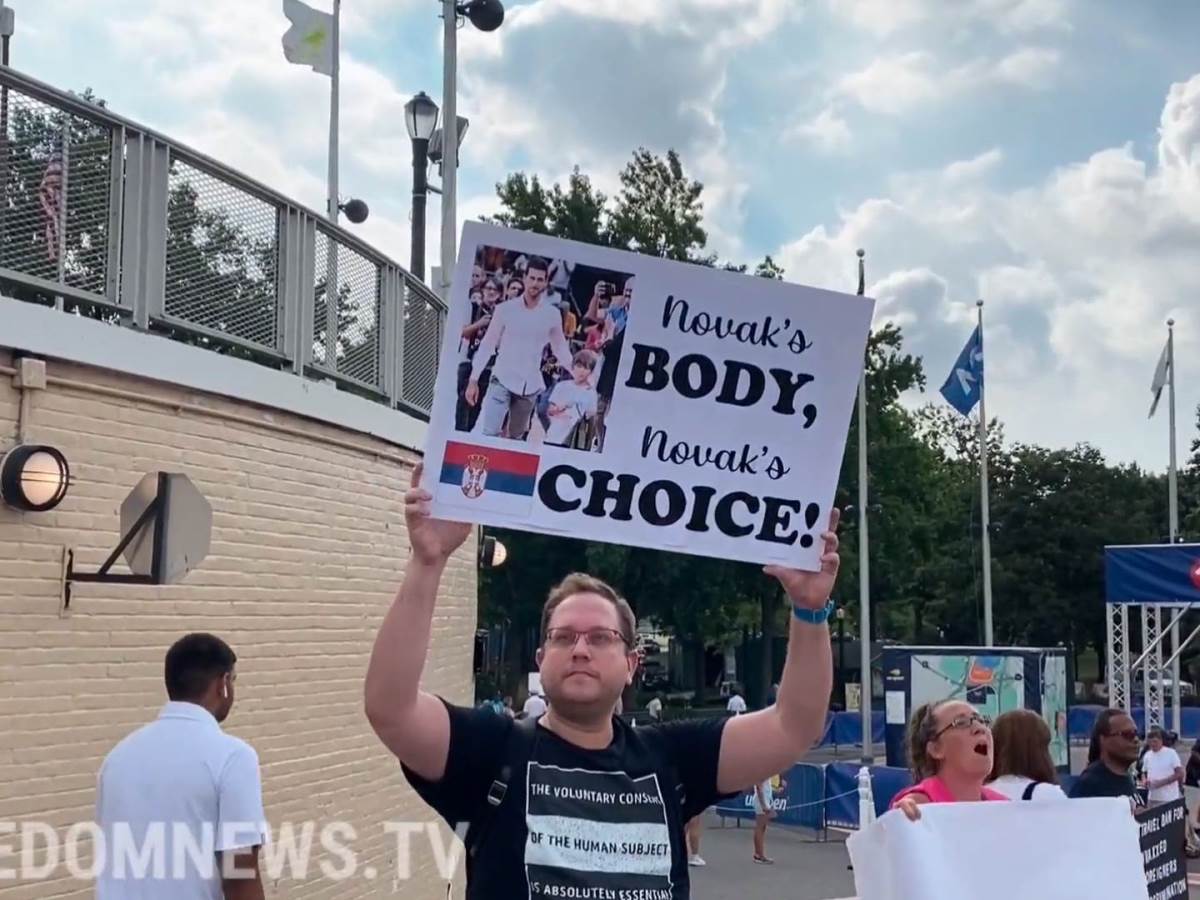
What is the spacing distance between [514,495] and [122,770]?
2.00 metres

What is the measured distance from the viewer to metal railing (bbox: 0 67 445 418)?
21.1 ft

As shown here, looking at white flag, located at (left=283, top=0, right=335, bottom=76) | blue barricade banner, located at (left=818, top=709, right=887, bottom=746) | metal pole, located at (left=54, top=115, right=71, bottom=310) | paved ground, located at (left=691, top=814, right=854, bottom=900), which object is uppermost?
white flag, located at (left=283, top=0, right=335, bottom=76)

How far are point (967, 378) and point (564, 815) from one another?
2787 centimetres

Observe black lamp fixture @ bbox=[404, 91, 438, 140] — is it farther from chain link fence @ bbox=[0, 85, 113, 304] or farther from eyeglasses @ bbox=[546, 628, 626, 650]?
eyeglasses @ bbox=[546, 628, 626, 650]

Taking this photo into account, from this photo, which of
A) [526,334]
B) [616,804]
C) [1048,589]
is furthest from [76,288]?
[1048,589]

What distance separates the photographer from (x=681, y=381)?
11.9 ft

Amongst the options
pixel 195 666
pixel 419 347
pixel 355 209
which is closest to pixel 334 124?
pixel 355 209

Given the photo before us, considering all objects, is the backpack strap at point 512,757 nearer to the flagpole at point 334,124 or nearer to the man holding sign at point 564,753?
the man holding sign at point 564,753

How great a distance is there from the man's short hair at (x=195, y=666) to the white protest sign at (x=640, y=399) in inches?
71.1

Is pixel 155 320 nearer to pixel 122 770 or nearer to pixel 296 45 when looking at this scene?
pixel 122 770

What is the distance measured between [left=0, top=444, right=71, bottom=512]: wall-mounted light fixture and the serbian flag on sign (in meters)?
3.17

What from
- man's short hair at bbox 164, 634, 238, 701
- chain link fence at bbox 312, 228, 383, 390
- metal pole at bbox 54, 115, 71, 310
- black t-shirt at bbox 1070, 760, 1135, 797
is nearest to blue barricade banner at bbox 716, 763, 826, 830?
chain link fence at bbox 312, 228, 383, 390

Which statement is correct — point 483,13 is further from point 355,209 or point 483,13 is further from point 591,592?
point 591,592

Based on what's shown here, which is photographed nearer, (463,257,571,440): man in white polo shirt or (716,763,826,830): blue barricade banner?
(463,257,571,440): man in white polo shirt
